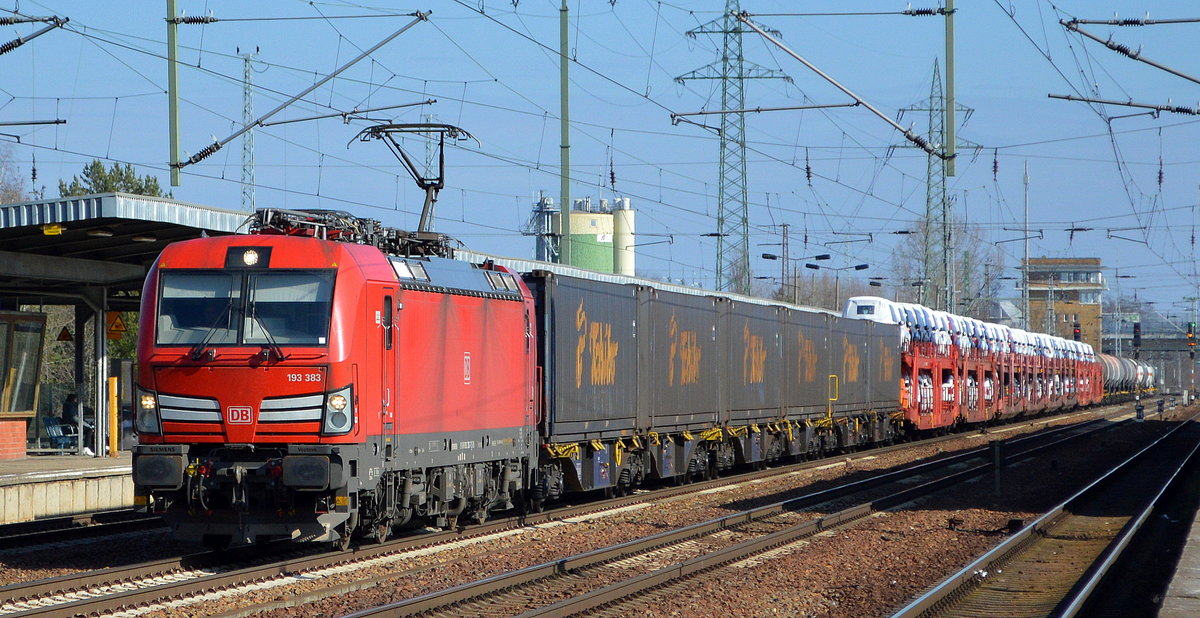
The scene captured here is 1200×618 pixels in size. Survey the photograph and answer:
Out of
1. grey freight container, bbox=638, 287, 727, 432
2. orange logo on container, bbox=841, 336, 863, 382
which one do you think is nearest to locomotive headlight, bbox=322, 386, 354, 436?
grey freight container, bbox=638, 287, 727, 432

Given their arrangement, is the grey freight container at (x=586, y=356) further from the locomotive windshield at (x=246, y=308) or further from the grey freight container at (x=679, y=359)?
the locomotive windshield at (x=246, y=308)

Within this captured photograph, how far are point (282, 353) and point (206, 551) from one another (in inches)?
119

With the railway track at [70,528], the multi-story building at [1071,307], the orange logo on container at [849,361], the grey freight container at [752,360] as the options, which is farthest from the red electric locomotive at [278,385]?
the multi-story building at [1071,307]

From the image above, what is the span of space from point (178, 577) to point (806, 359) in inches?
783

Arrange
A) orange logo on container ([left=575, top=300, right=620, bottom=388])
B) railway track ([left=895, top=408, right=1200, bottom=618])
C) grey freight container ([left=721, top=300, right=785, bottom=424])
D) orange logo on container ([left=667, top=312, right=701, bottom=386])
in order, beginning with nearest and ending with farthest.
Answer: railway track ([left=895, top=408, right=1200, bottom=618])
orange logo on container ([left=575, top=300, right=620, bottom=388])
orange logo on container ([left=667, top=312, right=701, bottom=386])
grey freight container ([left=721, top=300, right=785, bottom=424])

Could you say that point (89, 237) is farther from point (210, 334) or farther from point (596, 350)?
point (210, 334)

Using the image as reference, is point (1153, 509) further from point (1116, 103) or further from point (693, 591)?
point (693, 591)

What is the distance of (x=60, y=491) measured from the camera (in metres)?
19.9

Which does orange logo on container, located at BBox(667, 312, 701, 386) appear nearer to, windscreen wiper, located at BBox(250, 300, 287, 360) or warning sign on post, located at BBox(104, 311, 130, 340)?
windscreen wiper, located at BBox(250, 300, 287, 360)

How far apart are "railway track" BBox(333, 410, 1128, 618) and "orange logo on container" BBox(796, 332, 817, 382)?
7.56 m

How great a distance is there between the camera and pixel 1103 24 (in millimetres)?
18406

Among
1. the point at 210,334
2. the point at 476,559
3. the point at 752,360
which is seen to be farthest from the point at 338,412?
the point at 752,360

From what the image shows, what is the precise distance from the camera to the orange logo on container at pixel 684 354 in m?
22.9

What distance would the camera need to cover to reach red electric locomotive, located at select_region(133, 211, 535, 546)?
12867 millimetres
